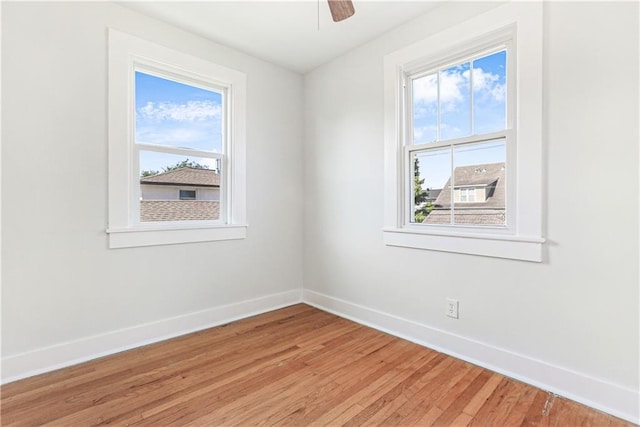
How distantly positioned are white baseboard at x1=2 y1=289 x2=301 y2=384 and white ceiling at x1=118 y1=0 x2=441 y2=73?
2.44m

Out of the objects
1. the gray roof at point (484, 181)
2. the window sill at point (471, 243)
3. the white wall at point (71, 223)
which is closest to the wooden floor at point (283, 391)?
the white wall at point (71, 223)

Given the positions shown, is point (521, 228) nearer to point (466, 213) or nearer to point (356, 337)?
point (466, 213)

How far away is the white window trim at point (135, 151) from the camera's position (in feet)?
7.62

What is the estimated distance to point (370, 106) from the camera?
2.83m

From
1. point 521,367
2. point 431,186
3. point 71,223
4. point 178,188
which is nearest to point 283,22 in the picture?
point 178,188

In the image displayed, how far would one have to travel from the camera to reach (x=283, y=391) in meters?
1.85

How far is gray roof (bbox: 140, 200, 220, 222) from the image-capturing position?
8.42 feet

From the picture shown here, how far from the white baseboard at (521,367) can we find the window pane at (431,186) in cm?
87

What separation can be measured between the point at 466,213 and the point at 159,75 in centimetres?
270

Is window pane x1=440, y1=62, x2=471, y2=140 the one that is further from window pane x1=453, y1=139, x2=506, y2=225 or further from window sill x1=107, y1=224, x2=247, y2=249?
window sill x1=107, y1=224, x2=247, y2=249

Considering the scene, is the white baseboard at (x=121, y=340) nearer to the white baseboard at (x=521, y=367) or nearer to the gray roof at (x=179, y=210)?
the gray roof at (x=179, y=210)

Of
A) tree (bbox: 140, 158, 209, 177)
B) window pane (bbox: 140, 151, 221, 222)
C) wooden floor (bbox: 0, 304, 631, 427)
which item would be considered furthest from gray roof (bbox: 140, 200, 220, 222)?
wooden floor (bbox: 0, 304, 631, 427)

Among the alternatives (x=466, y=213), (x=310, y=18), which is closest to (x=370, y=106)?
(x=310, y=18)

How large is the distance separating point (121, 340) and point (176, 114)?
1876 mm
